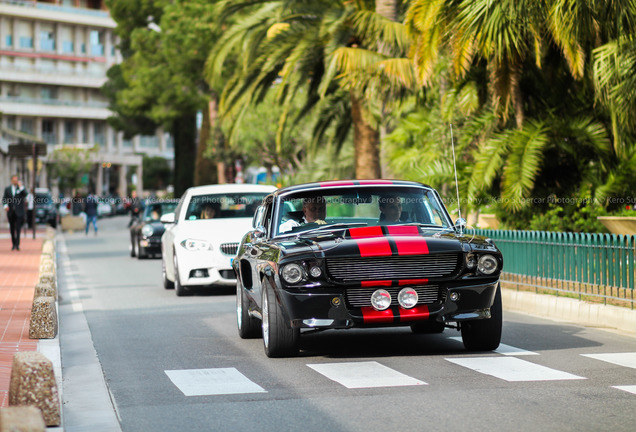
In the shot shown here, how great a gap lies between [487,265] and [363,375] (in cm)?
155

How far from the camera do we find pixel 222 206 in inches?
715

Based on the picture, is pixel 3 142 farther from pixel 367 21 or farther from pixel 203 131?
pixel 367 21

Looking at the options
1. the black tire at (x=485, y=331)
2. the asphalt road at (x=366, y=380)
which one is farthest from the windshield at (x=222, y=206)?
the black tire at (x=485, y=331)

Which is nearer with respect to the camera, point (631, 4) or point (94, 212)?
point (631, 4)

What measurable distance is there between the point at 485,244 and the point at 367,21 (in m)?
16.3

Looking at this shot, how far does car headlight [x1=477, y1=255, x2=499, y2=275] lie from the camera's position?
9312 millimetres

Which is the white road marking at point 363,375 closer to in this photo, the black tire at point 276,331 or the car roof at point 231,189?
the black tire at point 276,331

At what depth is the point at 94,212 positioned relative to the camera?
47000 mm

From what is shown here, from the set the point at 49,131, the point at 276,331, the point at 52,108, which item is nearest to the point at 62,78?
the point at 52,108

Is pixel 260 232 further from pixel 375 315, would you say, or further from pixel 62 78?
pixel 62 78

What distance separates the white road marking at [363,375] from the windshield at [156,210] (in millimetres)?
19776

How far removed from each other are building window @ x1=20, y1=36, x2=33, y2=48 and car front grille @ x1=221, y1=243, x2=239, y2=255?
3707 inches

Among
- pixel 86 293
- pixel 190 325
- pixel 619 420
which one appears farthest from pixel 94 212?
pixel 619 420

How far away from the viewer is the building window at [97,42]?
11168 centimetres
